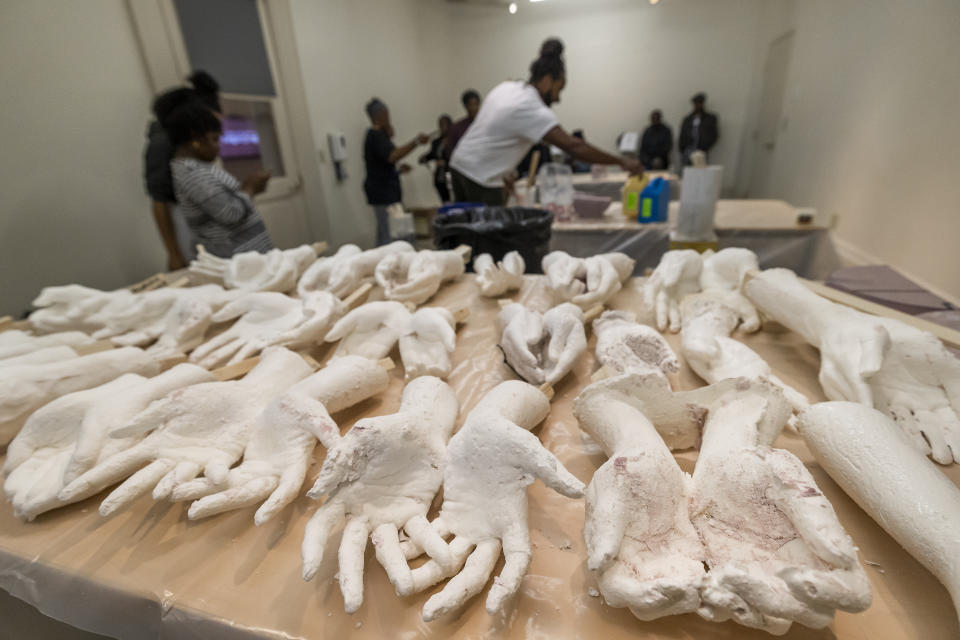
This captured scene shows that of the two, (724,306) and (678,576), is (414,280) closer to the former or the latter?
(724,306)

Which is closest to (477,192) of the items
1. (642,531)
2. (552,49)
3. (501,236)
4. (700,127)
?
(552,49)

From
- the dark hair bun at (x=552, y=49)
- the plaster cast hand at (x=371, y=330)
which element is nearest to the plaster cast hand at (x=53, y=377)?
the plaster cast hand at (x=371, y=330)

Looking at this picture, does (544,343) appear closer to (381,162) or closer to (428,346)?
(428,346)

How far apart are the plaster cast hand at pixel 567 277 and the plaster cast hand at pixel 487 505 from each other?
0.81 m

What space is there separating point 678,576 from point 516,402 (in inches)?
17.0

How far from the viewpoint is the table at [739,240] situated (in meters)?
2.70

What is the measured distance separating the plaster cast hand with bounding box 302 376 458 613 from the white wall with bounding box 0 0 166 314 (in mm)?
3050

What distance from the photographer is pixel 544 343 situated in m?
1.29

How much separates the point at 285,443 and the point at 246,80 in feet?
15.0

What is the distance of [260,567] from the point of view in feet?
2.44

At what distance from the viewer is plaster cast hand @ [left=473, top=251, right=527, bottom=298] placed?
68.6 inches

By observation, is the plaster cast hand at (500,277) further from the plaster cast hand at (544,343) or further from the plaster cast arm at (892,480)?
the plaster cast arm at (892,480)

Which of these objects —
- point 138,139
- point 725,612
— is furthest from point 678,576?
point 138,139

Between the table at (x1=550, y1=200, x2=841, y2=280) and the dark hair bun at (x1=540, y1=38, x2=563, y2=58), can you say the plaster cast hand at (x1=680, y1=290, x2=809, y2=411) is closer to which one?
the table at (x1=550, y1=200, x2=841, y2=280)
